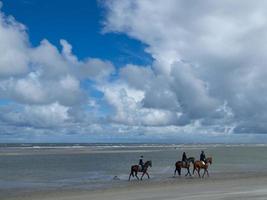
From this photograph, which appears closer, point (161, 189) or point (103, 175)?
point (161, 189)

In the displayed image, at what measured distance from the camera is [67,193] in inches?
960

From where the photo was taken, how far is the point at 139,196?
22.7m

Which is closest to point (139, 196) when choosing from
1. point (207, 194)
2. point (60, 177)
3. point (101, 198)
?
point (101, 198)

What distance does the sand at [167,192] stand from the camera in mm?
22156

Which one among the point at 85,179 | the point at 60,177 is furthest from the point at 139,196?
the point at 60,177

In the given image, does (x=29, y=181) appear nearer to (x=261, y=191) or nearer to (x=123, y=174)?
(x=123, y=174)

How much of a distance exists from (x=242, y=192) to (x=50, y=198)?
33.9 ft

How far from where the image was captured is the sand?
22.2 metres

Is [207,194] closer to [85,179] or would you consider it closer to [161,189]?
[161,189]

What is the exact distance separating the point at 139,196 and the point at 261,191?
6952 mm

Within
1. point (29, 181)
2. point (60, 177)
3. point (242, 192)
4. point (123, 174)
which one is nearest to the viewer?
point (242, 192)

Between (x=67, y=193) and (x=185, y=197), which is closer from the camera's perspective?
(x=185, y=197)

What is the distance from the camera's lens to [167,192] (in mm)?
24219

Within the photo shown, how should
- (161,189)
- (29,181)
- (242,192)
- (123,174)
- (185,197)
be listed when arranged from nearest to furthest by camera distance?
(185,197)
(242,192)
(161,189)
(29,181)
(123,174)
